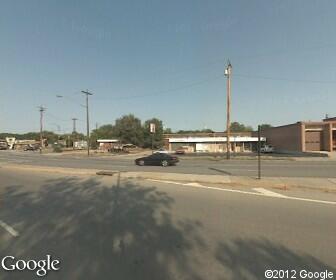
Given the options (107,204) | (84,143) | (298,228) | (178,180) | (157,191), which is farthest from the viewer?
(84,143)

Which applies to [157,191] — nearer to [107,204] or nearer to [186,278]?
[107,204]

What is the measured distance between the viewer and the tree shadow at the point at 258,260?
177 inches

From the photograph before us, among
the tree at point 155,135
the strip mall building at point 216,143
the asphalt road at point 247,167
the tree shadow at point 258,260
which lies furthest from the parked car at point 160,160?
the tree at point 155,135

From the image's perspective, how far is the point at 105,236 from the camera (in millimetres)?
6309

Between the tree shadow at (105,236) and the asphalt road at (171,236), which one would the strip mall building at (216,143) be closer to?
the asphalt road at (171,236)

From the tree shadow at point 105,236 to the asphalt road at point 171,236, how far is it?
16mm

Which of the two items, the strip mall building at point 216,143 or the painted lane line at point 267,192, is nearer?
the painted lane line at point 267,192

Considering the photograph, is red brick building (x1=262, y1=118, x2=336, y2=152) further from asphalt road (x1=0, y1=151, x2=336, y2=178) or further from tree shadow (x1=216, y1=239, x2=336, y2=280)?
tree shadow (x1=216, y1=239, x2=336, y2=280)

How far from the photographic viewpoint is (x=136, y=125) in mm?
87812

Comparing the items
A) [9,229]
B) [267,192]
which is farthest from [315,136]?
[9,229]

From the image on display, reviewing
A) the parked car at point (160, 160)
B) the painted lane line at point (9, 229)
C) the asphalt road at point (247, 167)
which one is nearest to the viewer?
the painted lane line at point (9, 229)

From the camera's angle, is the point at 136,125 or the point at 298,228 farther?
the point at 136,125

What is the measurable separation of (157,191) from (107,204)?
281 centimetres

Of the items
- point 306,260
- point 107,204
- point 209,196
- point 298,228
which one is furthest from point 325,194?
point 107,204
